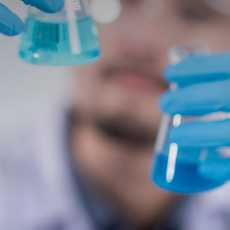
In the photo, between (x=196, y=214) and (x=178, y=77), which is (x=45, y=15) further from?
(x=196, y=214)

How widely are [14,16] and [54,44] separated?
0.25ft

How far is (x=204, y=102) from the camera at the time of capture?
77cm

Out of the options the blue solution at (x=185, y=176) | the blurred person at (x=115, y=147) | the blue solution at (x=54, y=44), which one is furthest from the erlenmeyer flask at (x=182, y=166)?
the blurred person at (x=115, y=147)

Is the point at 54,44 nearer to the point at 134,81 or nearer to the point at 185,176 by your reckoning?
the point at 185,176

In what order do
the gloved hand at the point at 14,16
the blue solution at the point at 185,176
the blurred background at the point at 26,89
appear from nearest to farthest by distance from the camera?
the gloved hand at the point at 14,16
the blue solution at the point at 185,176
the blurred background at the point at 26,89

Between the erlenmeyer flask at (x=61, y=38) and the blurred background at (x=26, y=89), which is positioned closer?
the erlenmeyer flask at (x=61, y=38)

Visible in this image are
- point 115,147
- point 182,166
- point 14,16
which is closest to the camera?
point 14,16

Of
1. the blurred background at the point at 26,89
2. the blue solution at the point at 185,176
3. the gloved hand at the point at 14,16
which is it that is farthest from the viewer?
the blurred background at the point at 26,89

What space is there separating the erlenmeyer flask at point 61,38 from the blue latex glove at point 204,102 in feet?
0.52

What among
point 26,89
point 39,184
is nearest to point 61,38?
point 26,89

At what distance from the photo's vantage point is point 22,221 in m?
1.13

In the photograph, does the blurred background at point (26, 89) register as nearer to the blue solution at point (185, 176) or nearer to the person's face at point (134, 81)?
the person's face at point (134, 81)

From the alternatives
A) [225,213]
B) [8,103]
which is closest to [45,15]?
[8,103]

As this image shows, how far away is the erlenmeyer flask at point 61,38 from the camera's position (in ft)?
2.42
